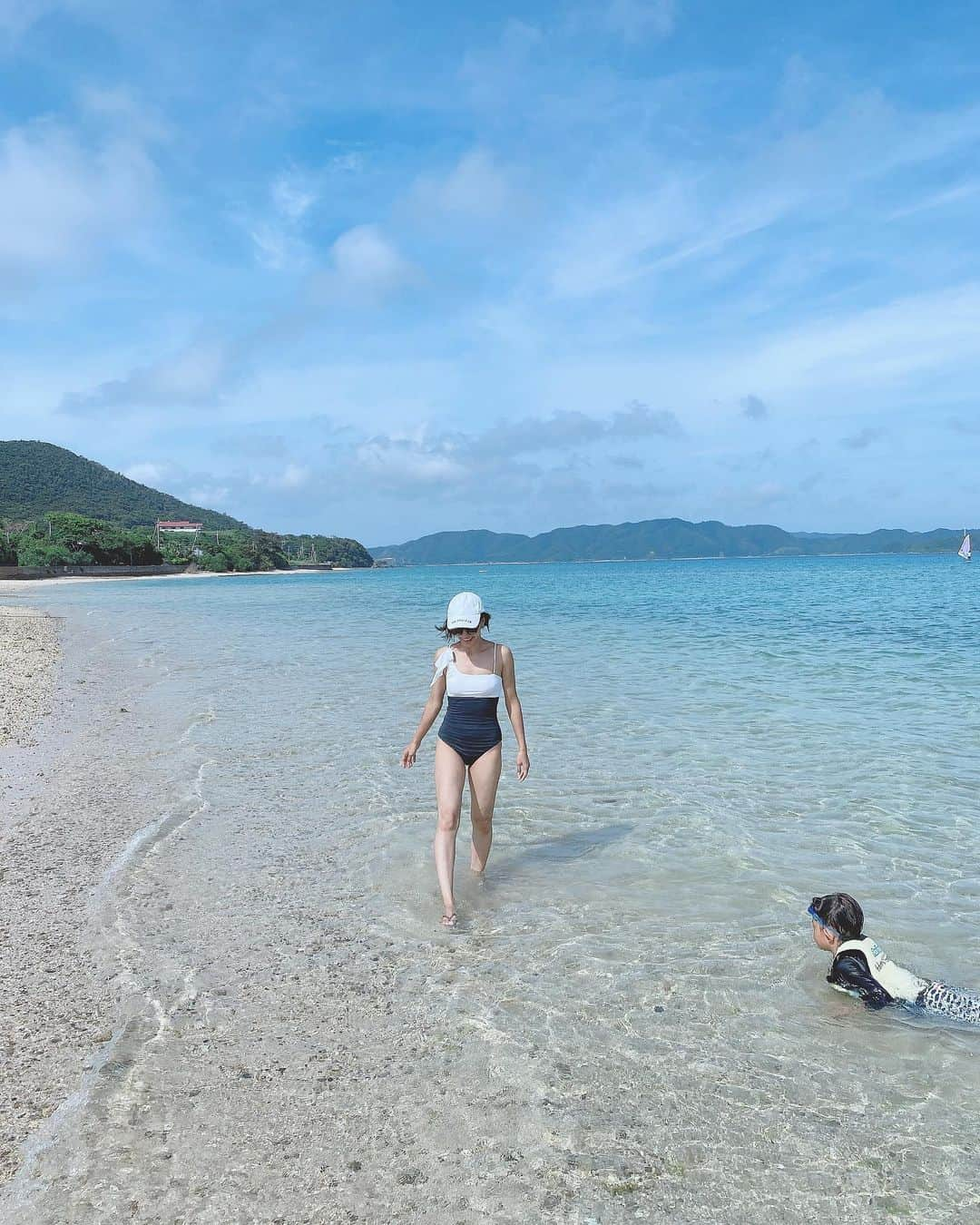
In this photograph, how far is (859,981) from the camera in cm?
433

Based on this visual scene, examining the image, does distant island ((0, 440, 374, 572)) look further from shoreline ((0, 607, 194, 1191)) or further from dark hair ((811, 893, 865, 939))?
dark hair ((811, 893, 865, 939))

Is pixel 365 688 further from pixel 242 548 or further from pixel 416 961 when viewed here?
pixel 242 548

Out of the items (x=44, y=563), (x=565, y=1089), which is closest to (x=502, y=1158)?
(x=565, y=1089)

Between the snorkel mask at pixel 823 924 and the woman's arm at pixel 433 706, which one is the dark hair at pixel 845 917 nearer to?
the snorkel mask at pixel 823 924

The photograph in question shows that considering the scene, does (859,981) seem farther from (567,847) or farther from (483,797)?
(567,847)

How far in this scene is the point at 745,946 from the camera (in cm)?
506

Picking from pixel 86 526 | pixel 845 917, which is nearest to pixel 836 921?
pixel 845 917

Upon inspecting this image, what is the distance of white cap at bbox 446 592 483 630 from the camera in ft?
17.0

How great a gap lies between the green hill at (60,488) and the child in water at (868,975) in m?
153

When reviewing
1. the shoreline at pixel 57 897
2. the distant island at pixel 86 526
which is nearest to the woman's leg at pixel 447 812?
the shoreline at pixel 57 897

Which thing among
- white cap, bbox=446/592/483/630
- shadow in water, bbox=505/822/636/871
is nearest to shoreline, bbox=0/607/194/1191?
white cap, bbox=446/592/483/630

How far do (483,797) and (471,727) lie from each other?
56cm

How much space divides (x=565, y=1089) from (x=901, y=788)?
614 centimetres

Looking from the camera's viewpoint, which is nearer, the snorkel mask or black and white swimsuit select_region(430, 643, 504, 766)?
the snorkel mask
